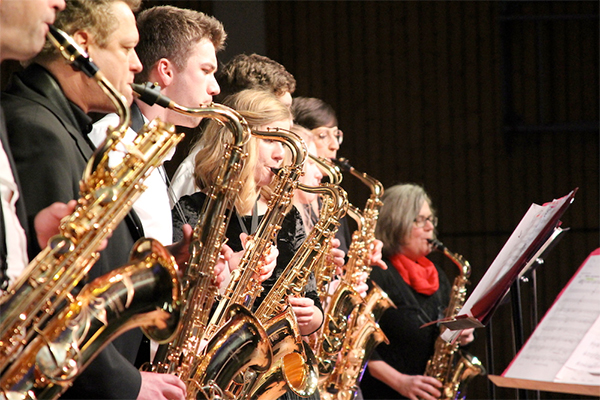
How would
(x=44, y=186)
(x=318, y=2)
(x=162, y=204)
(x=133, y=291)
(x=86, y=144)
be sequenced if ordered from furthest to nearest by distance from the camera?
(x=318, y=2) → (x=162, y=204) → (x=86, y=144) → (x=44, y=186) → (x=133, y=291)

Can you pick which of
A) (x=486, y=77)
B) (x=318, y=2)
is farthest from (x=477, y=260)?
(x=318, y=2)

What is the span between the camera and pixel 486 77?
18.3 feet

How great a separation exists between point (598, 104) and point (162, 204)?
465cm

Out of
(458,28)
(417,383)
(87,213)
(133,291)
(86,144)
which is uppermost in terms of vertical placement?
(458,28)

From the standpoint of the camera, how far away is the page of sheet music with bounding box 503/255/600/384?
6.79ft

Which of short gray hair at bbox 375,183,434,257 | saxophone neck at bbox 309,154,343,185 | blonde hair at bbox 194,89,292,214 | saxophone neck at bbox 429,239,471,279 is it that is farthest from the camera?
saxophone neck at bbox 429,239,471,279

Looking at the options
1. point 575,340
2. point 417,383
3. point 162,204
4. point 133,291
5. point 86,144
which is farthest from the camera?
point 417,383

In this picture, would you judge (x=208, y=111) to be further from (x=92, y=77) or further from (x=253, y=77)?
(x=253, y=77)

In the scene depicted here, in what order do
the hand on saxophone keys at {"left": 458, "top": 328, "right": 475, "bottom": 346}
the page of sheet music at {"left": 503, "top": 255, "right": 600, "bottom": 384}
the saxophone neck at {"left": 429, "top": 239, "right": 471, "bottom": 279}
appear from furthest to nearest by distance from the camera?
the saxophone neck at {"left": 429, "top": 239, "right": 471, "bottom": 279}, the hand on saxophone keys at {"left": 458, "top": 328, "right": 475, "bottom": 346}, the page of sheet music at {"left": 503, "top": 255, "right": 600, "bottom": 384}

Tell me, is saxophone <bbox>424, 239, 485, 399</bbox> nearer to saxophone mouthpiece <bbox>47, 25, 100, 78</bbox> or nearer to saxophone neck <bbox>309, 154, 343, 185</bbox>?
saxophone neck <bbox>309, 154, 343, 185</bbox>

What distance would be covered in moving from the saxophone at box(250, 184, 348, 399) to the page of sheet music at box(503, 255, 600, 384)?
2.12ft

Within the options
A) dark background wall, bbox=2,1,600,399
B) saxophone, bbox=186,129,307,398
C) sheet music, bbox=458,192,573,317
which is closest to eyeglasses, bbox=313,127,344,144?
saxophone, bbox=186,129,307,398

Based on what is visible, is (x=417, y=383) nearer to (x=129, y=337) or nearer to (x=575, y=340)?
(x=575, y=340)

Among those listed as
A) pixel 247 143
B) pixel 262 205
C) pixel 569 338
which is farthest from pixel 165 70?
pixel 569 338
